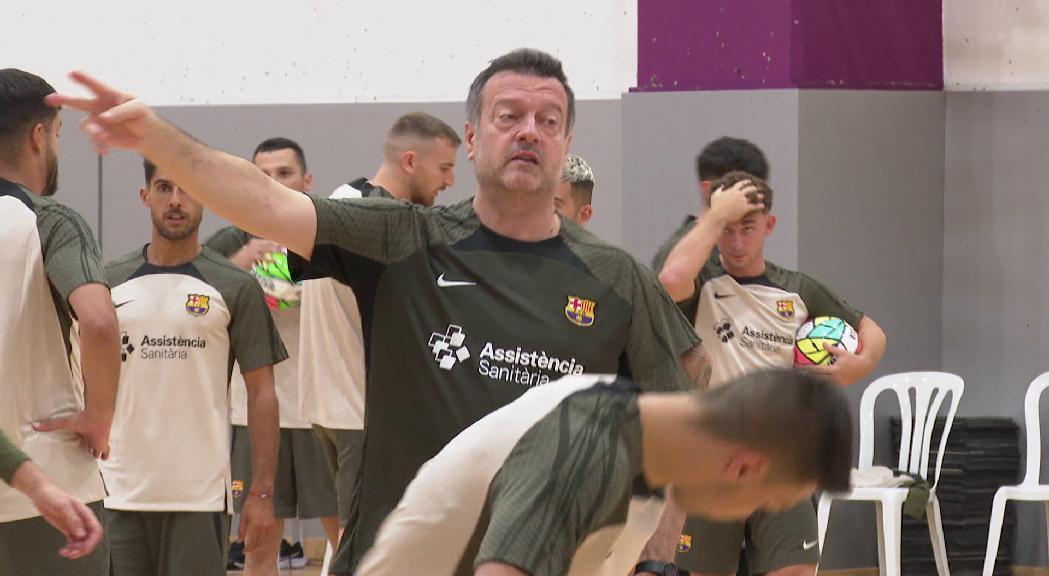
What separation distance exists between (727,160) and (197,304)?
2467 millimetres

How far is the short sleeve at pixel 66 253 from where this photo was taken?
186 inches

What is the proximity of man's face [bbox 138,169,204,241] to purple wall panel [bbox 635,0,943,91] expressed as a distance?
4.22 meters

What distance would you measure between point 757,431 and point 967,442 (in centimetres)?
708


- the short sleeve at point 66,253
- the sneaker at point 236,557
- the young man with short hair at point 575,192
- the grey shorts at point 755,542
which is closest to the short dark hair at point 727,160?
the young man with short hair at point 575,192

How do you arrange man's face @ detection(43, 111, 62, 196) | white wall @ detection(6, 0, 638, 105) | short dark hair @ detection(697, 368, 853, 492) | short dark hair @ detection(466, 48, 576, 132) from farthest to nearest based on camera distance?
white wall @ detection(6, 0, 638, 105) < man's face @ detection(43, 111, 62, 196) < short dark hair @ detection(466, 48, 576, 132) < short dark hair @ detection(697, 368, 853, 492)

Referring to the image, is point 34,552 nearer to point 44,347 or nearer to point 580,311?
point 44,347

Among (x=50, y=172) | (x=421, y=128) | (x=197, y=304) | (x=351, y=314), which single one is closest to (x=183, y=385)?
(x=197, y=304)

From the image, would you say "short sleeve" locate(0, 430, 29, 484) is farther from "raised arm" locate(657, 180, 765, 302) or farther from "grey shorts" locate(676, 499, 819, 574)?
"grey shorts" locate(676, 499, 819, 574)

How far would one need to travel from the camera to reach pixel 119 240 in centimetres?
1095

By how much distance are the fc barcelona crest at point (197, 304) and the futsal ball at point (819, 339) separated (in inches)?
97.8

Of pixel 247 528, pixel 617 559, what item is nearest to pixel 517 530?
pixel 617 559

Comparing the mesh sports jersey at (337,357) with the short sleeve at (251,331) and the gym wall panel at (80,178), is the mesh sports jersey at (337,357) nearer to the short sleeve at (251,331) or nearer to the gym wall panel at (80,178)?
the short sleeve at (251,331)

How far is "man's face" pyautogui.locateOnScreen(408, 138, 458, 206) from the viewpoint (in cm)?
828

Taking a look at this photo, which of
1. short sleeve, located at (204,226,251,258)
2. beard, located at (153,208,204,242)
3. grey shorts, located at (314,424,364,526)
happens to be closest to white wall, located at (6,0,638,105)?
short sleeve, located at (204,226,251,258)
